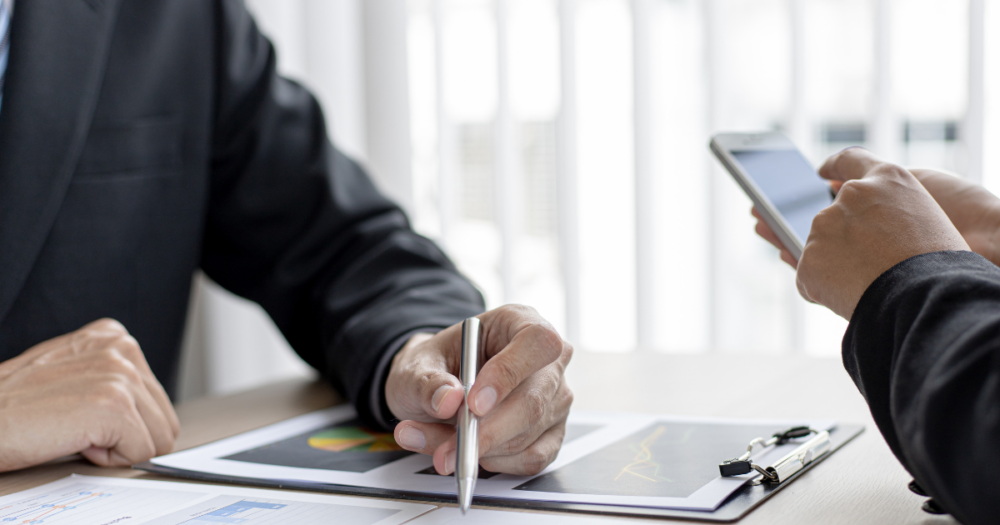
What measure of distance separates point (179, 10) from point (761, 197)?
758 millimetres

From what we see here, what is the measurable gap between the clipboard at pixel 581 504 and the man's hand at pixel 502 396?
0.11 feet

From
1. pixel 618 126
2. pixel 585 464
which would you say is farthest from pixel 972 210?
pixel 618 126

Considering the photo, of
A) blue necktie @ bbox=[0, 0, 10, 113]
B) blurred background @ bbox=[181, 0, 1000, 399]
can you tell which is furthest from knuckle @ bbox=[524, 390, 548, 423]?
blurred background @ bbox=[181, 0, 1000, 399]

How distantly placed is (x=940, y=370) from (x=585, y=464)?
0.25 metres

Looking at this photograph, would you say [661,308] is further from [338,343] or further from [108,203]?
[108,203]

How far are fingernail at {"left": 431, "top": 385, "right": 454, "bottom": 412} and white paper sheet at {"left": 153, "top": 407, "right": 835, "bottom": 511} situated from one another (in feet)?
0.18

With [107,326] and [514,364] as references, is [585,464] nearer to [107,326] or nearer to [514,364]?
[514,364]

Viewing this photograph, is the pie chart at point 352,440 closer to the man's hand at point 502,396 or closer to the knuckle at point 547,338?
the man's hand at point 502,396

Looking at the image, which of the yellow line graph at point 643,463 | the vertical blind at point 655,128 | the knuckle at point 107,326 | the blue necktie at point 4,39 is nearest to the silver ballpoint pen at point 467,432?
the yellow line graph at point 643,463

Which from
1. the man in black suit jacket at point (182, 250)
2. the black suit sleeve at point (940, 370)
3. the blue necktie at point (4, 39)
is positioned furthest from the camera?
the blue necktie at point (4, 39)

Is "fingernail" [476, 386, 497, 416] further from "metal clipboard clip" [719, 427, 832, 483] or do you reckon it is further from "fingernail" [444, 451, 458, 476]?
"metal clipboard clip" [719, 427, 832, 483]

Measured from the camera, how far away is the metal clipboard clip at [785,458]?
1.71 ft

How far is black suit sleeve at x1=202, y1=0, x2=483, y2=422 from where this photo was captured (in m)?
0.93

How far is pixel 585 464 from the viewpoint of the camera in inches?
22.8
